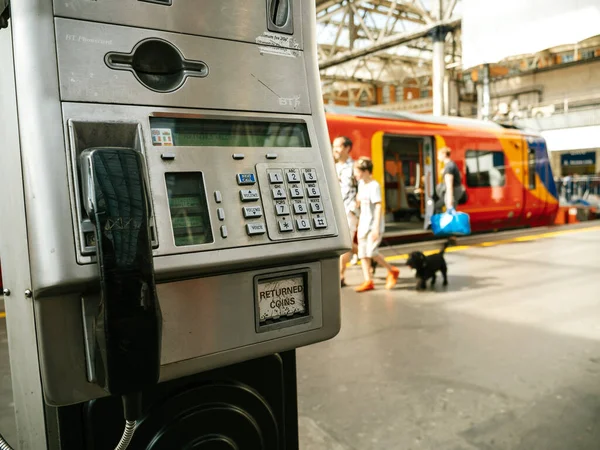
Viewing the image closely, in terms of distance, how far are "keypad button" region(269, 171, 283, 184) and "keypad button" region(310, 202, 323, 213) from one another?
8 centimetres

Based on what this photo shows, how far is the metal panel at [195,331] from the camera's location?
0.87 m

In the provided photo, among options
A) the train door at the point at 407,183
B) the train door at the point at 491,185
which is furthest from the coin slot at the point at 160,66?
the train door at the point at 491,185

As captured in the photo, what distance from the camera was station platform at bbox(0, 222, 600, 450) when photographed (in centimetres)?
228

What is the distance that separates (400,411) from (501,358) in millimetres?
955

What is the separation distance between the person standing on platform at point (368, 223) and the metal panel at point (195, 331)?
12.5ft

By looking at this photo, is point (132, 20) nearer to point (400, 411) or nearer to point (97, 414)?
point (97, 414)

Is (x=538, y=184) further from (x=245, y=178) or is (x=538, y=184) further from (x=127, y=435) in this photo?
(x=127, y=435)

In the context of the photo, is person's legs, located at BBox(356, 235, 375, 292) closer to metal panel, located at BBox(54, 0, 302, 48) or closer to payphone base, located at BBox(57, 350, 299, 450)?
payphone base, located at BBox(57, 350, 299, 450)

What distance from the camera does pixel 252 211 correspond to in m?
1.01

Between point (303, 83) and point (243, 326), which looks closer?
point (243, 326)

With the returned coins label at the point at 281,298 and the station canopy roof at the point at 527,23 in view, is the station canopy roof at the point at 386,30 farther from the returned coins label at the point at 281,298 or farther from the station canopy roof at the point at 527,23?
the returned coins label at the point at 281,298

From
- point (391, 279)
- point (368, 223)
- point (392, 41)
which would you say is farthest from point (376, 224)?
point (392, 41)

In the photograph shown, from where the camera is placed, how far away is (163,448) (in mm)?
1018

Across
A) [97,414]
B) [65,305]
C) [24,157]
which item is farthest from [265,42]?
[97,414]
